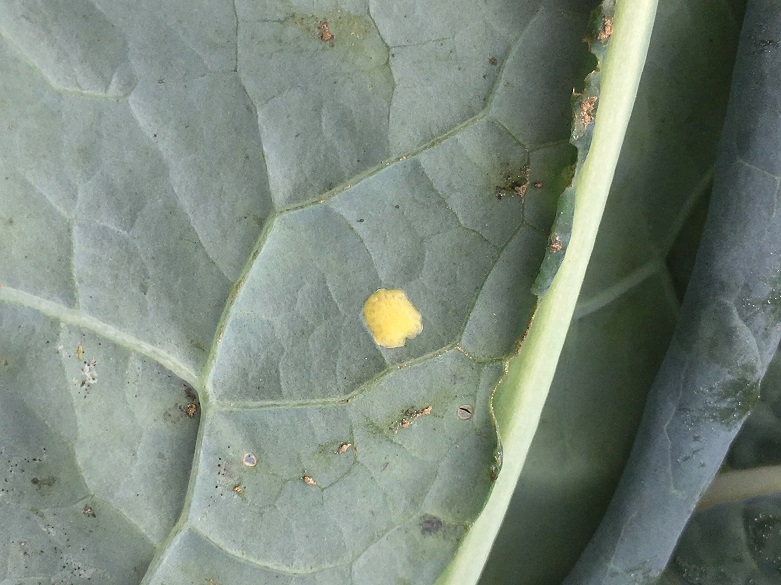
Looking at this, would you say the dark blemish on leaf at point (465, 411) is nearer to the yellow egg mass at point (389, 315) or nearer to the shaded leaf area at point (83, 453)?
the yellow egg mass at point (389, 315)

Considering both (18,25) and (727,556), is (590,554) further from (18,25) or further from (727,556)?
(18,25)

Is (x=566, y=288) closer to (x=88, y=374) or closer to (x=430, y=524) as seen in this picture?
(x=430, y=524)

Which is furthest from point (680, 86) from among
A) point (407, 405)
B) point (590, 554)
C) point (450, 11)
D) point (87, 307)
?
point (87, 307)

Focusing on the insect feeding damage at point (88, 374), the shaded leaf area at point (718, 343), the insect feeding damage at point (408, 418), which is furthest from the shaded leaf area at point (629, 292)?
the insect feeding damage at point (88, 374)

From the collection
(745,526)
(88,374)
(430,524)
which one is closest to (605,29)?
(430,524)

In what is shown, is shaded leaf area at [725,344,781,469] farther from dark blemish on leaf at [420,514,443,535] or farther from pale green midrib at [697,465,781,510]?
dark blemish on leaf at [420,514,443,535]

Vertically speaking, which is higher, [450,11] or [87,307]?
[450,11]
